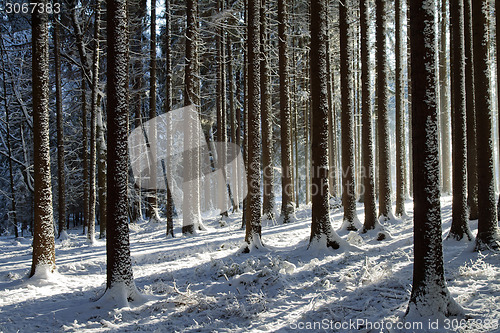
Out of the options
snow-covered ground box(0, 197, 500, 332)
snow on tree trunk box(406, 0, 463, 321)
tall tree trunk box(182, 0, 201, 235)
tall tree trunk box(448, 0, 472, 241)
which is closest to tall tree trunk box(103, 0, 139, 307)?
snow-covered ground box(0, 197, 500, 332)

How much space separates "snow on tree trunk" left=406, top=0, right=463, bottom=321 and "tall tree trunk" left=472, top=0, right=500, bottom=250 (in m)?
3.93

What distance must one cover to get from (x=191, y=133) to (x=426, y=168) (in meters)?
11.9

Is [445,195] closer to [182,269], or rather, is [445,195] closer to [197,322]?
[182,269]

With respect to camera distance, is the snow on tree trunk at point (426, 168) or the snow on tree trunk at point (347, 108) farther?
the snow on tree trunk at point (347, 108)

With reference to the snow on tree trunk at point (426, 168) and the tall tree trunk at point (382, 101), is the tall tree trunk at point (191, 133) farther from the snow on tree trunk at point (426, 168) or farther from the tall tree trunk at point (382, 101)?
the snow on tree trunk at point (426, 168)

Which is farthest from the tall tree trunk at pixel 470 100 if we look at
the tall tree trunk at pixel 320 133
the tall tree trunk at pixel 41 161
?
the tall tree trunk at pixel 41 161

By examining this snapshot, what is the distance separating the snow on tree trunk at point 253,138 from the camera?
1059 centimetres

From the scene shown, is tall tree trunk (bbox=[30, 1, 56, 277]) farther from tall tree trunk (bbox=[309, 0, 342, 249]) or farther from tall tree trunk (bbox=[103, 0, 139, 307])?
tall tree trunk (bbox=[309, 0, 342, 249])

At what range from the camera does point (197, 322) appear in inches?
237

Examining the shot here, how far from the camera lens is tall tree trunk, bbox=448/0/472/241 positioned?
9.04 metres

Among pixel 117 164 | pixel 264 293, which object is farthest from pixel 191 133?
pixel 264 293

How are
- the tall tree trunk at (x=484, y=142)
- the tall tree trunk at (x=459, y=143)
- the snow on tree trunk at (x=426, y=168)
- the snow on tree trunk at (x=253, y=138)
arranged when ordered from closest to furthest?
the snow on tree trunk at (x=426, y=168) → the tall tree trunk at (x=484, y=142) → the tall tree trunk at (x=459, y=143) → the snow on tree trunk at (x=253, y=138)

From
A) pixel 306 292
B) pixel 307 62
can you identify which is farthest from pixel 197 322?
pixel 307 62

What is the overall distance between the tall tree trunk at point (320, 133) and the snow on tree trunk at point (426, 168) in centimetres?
454
